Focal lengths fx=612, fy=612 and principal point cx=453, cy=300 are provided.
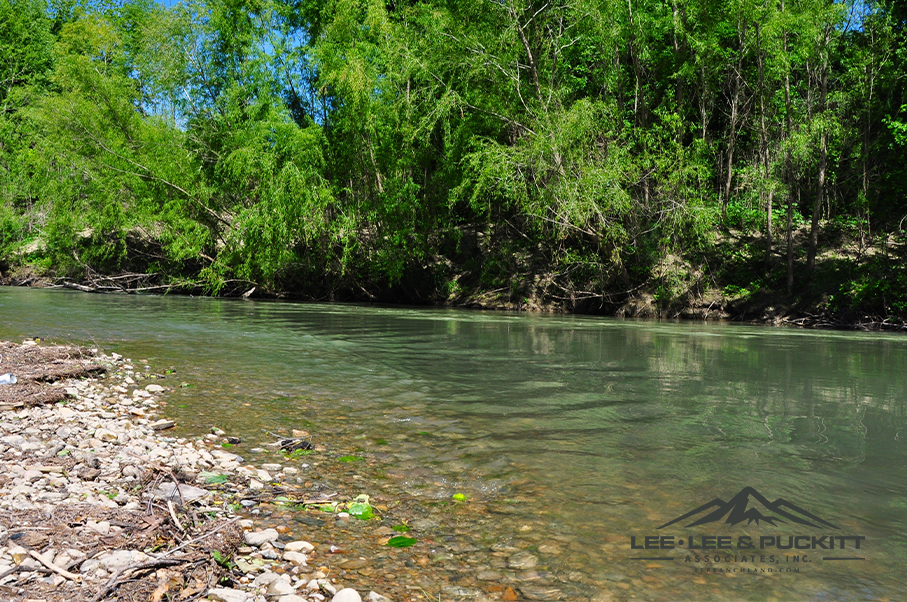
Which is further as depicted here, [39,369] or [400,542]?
[39,369]

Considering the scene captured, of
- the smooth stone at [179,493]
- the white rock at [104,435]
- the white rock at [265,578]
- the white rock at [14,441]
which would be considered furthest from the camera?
the white rock at [104,435]

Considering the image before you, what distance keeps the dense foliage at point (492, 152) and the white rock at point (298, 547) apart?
17.1 m

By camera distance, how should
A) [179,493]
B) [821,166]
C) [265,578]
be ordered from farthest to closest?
[821,166], [179,493], [265,578]

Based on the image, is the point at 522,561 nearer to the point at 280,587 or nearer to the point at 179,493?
A: the point at 280,587

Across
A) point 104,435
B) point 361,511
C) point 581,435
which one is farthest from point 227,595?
point 581,435

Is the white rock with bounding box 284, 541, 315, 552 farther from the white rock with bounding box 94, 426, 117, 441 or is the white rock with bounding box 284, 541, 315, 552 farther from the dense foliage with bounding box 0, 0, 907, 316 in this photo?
the dense foliage with bounding box 0, 0, 907, 316

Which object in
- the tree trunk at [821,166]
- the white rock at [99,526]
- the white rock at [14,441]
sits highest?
the tree trunk at [821,166]

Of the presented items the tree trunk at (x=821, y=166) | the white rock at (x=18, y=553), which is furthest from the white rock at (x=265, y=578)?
the tree trunk at (x=821, y=166)

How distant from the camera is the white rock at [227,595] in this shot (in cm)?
267

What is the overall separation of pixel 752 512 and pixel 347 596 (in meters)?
2.66

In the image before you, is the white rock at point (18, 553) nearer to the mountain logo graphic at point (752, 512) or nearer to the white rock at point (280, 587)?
the white rock at point (280, 587)

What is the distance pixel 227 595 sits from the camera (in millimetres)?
2684

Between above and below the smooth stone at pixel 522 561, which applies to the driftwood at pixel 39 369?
above

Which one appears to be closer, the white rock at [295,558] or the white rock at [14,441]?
the white rock at [295,558]
